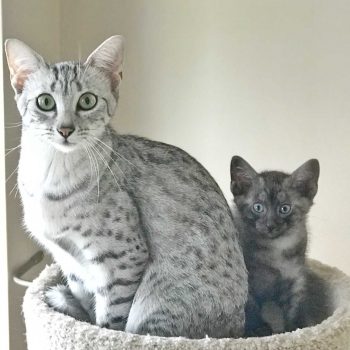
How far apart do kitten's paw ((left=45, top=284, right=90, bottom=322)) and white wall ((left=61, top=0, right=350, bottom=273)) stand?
611 millimetres

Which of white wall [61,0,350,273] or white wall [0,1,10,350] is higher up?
white wall [61,0,350,273]

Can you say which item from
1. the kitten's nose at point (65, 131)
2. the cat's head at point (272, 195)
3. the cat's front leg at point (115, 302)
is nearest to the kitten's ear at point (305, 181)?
the cat's head at point (272, 195)

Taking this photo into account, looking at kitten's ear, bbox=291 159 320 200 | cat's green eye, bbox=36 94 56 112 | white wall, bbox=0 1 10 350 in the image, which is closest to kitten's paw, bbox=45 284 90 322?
white wall, bbox=0 1 10 350

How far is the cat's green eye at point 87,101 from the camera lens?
113 centimetres

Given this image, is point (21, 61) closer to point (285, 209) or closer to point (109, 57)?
point (109, 57)

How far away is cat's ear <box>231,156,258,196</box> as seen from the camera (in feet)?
4.51

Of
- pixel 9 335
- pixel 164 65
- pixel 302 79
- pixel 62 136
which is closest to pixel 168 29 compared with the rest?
→ pixel 164 65

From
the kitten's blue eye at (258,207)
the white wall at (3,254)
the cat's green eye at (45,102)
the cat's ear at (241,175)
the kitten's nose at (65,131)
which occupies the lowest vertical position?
the white wall at (3,254)

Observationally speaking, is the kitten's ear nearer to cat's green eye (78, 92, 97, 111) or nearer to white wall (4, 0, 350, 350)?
white wall (4, 0, 350, 350)

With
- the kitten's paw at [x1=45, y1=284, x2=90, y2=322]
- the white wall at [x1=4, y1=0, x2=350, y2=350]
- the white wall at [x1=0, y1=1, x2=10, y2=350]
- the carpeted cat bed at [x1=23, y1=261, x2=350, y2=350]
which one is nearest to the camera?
the carpeted cat bed at [x1=23, y1=261, x2=350, y2=350]

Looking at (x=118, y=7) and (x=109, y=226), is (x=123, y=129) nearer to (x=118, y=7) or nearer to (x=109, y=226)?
(x=118, y=7)

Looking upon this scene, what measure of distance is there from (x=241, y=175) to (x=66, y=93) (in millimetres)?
460

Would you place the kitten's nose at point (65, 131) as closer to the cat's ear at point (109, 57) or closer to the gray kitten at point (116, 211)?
the gray kitten at point (116, 211)

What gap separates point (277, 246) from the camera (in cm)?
136
